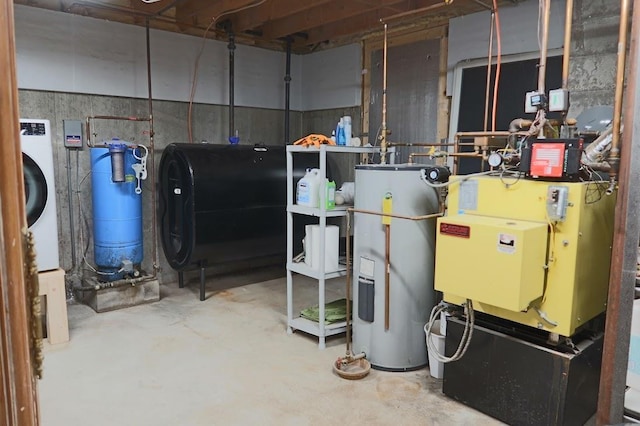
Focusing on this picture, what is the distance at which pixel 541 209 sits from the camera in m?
2.13

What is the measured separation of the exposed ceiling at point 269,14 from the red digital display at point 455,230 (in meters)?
2.14

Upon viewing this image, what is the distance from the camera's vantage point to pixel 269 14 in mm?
4273

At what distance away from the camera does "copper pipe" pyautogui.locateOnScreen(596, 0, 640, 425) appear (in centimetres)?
170

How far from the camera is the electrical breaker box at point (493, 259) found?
2004mm

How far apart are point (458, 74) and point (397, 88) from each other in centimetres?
73

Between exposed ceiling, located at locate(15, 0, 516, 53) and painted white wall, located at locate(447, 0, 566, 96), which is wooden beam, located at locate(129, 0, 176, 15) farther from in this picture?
painted white wall, located at locate(447, 0, 566, 96)

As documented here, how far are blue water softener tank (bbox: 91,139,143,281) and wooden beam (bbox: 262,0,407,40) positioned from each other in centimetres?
205

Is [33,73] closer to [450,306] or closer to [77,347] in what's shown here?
[77,347]

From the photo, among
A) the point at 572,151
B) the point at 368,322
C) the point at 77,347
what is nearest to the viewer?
the point at 572,151

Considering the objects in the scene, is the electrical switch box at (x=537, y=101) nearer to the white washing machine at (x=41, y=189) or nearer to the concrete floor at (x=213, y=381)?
the concrete floor at (x=213, y=381)

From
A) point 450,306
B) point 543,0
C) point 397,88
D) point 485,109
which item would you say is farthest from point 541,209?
point 397,88

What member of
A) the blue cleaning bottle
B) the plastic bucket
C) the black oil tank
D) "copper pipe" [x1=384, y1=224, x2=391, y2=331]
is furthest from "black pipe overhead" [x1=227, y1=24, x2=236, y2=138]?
the plastic bucket

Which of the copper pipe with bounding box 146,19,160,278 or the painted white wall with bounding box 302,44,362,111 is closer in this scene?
the copper pipe with bounding box 146,19,160,278

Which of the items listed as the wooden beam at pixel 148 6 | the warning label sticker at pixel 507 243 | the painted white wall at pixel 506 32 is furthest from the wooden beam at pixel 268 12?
the warning label sticker at pixel 507 243
